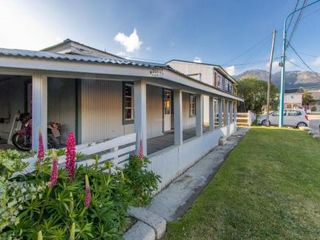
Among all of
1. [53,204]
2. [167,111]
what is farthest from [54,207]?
[167,111]

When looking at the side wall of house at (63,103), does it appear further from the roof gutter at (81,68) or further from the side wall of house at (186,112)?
the side wall of house at (186,112)

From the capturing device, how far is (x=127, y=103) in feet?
28.7

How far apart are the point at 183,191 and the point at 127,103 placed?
13.9 ft

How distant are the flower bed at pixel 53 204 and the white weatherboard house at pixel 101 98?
4.93 ft

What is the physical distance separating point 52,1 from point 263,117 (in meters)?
22.3

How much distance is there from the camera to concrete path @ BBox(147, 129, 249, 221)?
447 cm

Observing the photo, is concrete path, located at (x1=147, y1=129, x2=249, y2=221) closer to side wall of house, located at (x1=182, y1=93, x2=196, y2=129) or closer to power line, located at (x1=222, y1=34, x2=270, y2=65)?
side wall of house, located at (x1=182, y1=93, x2=196, y2=129)

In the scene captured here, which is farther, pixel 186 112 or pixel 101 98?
pixel 186 112

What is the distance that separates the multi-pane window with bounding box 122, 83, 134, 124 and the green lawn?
357 centimetres

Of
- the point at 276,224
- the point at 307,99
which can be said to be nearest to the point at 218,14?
the point at 276,224

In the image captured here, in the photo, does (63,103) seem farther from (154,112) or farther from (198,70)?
(198,70)

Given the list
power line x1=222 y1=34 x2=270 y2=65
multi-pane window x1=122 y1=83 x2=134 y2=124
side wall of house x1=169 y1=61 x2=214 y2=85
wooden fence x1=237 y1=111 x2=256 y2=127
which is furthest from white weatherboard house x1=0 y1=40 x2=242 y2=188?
power line x1=222 y1=34 x2=270 y2=65

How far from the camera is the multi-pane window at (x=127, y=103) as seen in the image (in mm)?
8517

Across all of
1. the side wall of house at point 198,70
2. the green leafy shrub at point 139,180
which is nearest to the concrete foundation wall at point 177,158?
the green leafy shrub at point 139,180
